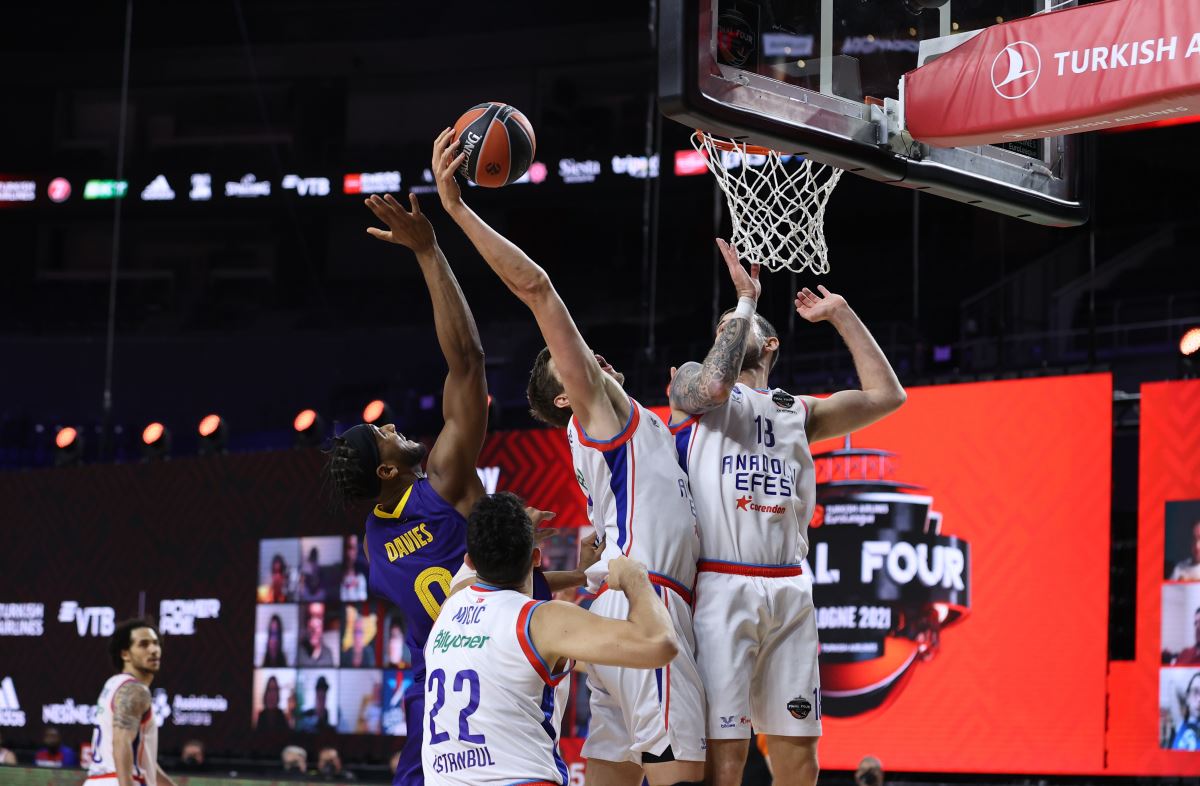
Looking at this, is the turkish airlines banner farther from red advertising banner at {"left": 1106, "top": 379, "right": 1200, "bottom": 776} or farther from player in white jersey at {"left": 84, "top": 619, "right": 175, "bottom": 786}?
red advertising banner at {"left": 1106, "top": 379, "right": 1200, "bottom": 776}

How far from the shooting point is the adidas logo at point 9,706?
1514cm

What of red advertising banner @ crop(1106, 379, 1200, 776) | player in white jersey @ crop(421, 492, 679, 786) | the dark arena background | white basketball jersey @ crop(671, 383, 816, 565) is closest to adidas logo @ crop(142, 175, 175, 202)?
the dark arena background

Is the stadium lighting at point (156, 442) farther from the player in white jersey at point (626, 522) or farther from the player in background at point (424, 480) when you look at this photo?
the player in white jersey at point (626, 522)

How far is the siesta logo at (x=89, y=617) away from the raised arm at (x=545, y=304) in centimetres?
1146

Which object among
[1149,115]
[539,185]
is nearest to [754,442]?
[1149,115]

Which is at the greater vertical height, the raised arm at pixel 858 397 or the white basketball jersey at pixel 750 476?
the raised arm at pixel 858 397

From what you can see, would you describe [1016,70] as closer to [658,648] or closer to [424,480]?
[424,480]

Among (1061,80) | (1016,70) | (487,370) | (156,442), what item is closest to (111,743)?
(1016,70)

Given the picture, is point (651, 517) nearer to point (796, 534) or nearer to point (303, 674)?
point (796, 534)

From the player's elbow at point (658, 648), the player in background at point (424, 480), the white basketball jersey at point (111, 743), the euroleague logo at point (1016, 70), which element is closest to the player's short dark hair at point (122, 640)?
the white basketball jersey at point (111, 743)

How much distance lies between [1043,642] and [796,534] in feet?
21.5

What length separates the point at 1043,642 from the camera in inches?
419

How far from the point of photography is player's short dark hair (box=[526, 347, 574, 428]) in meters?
4.86

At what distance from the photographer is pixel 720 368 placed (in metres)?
4.56
